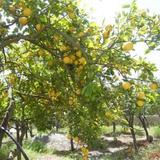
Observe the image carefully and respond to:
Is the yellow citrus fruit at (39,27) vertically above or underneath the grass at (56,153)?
above

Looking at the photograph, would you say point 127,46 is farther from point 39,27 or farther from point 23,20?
point 23,20

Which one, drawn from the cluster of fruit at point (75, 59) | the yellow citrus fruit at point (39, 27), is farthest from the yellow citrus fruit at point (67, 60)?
the yellow citrus fruit at point (39, 27)

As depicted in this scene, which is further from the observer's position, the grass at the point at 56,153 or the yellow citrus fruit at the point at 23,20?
the grass at the point at 56,153

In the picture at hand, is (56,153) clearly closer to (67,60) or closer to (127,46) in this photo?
(67,60)

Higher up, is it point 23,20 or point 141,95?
point 23,20

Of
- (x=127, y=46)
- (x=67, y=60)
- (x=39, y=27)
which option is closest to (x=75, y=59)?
(x=67, y=60)

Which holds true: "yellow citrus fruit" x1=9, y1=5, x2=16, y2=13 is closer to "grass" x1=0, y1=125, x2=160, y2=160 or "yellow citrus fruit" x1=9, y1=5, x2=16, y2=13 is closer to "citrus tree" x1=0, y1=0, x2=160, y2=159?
"citrus tree" x1=0, y1=0, x2=160, y2=159

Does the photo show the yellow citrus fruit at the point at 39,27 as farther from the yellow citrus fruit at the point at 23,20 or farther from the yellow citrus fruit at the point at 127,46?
the yellow citrus fruit at the point at 127,46

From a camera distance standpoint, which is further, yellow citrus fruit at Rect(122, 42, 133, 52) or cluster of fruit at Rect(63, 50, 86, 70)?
cluster of fruit at Rect(63, 50, 86, 70)

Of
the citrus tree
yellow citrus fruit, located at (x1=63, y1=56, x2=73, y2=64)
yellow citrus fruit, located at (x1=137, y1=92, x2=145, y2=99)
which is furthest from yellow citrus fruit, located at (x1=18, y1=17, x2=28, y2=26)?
yellow citrus fruit, located at (x1=137, y1=92, x2=145, y2=99)

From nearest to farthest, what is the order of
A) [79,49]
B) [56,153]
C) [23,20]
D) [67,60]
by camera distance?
[79,49] → [23,20] → [67,60] → [56,153]

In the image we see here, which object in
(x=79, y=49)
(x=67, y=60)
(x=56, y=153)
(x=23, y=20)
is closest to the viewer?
(x=79, y=49)

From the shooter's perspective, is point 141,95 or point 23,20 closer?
point 141,95

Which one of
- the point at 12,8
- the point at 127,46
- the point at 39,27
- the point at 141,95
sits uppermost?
the point at 12,8
